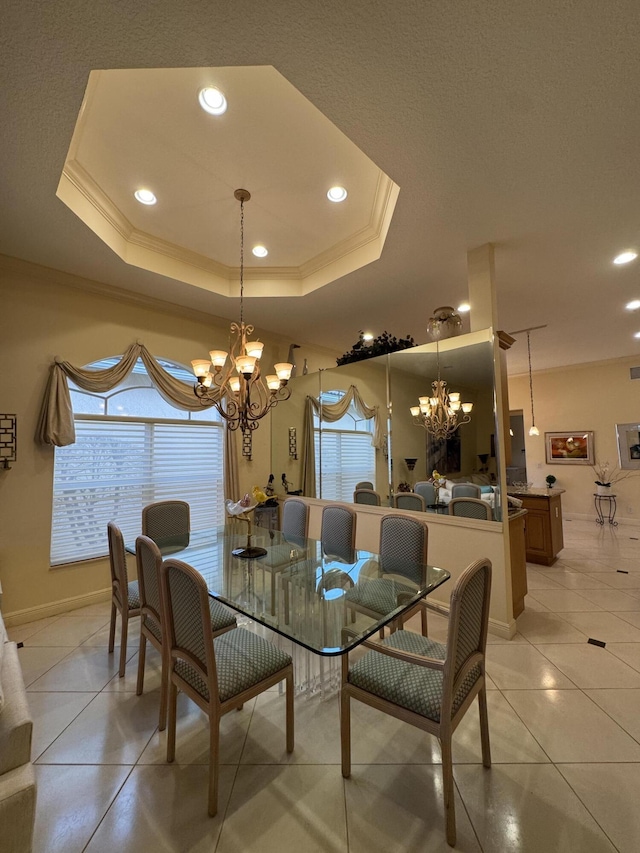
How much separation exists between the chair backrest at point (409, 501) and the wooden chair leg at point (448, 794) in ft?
7.27

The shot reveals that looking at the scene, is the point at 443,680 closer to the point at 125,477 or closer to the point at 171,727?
the point at 171,727

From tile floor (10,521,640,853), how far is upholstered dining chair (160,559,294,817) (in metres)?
0.15

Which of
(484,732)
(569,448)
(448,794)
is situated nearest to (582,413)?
(569,448)

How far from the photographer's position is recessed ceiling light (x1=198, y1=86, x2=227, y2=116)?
74.2 inches

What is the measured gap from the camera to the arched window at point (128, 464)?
11.2 feet

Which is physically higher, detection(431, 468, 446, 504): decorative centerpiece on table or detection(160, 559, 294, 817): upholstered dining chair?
detection(431, 468, 446, 504): decorative centerpiece on table

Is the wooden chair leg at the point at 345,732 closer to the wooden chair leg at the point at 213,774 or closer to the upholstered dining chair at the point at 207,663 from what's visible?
the upholstered dining chair at the point at 207,663

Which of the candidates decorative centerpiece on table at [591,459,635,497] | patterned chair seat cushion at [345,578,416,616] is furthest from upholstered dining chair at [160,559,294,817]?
decorative centerpiece on table at [591,459,635,497]

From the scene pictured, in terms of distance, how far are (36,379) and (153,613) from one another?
254 centimetres

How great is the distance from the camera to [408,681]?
1.53 m

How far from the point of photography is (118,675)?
2357mm

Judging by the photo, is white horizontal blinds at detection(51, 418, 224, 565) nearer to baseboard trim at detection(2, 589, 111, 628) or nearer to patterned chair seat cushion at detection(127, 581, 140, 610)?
baseboard trim at detection(2, 589, 111, 628)

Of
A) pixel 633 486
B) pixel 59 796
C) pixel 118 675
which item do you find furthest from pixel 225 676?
pixel 633 486

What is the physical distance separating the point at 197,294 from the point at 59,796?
3.86m
